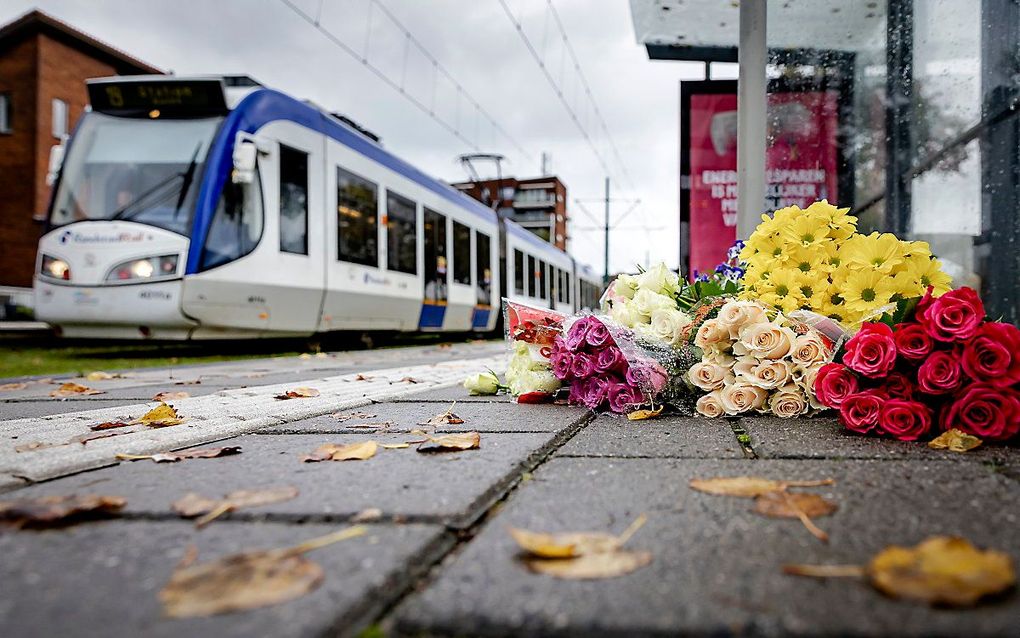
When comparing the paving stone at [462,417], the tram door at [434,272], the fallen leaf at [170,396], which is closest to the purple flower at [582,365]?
the paving stone at [462,417]

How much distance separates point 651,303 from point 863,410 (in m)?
0.95

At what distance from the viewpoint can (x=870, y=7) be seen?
4590mm

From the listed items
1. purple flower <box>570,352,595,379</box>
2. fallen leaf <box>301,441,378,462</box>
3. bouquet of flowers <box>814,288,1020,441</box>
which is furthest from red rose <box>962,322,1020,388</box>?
fallen leaf <box>301,441,378,462</box>

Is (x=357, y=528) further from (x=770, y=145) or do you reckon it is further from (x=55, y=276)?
(x=55, y=276)

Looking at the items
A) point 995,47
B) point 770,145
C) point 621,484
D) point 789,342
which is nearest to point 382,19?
point 770,145

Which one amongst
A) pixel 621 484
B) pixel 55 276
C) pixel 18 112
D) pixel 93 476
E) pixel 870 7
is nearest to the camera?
pixel 621 484

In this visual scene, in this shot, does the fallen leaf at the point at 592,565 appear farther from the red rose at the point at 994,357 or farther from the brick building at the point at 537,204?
the brick building at the point at 537,204

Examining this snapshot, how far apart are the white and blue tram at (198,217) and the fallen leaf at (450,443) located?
564 centimetres

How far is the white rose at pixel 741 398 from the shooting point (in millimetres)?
2295

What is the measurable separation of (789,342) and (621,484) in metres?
1.19

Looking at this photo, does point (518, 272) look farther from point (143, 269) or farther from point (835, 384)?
point (835, 384)

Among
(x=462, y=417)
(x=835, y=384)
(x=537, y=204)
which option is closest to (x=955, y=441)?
(x=835, y=384)

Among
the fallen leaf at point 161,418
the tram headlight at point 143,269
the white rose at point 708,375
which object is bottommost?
the fallen leaf at point 161,418

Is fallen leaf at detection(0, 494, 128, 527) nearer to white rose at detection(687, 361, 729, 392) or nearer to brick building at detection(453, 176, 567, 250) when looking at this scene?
white rose at detection(687, 361, 729, 392)
